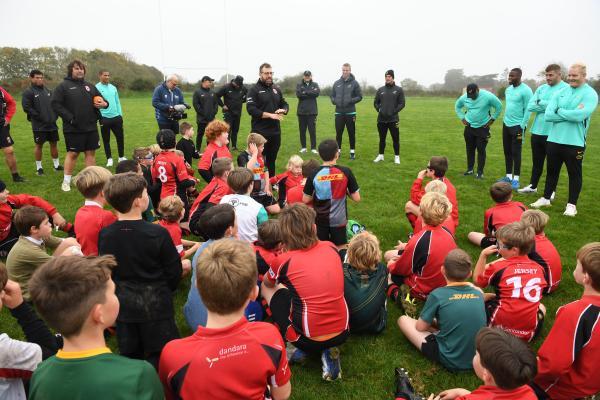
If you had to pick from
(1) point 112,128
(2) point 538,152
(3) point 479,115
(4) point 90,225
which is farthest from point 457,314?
(1) point 112,128

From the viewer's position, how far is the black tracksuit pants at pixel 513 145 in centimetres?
871

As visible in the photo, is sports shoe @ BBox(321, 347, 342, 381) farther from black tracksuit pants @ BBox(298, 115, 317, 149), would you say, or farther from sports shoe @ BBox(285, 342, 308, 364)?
black tracksuit pants @ BBox(298, 115, 317, 149)

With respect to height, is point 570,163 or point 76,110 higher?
point 76,110

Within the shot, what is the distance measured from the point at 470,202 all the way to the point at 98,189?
21.9 feet

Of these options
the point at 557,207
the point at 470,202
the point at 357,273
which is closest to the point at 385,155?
the point at 470,202

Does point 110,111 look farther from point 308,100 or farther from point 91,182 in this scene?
point 91,182

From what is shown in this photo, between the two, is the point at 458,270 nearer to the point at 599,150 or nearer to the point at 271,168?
the point at 271,168

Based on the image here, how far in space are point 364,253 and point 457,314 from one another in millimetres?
919

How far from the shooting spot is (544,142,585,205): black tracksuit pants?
688cm

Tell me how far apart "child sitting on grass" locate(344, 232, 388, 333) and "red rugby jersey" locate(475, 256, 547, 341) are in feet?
3.32

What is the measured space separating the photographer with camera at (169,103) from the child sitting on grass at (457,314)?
26.8 ft

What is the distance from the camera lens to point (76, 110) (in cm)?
781

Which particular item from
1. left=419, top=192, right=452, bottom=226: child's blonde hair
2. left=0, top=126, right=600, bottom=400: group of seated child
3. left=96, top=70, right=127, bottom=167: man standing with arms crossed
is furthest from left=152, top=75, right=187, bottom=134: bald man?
left=419, top=192, right=452, bottom=226: child's blonde hair

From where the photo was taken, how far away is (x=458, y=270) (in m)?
3.30
